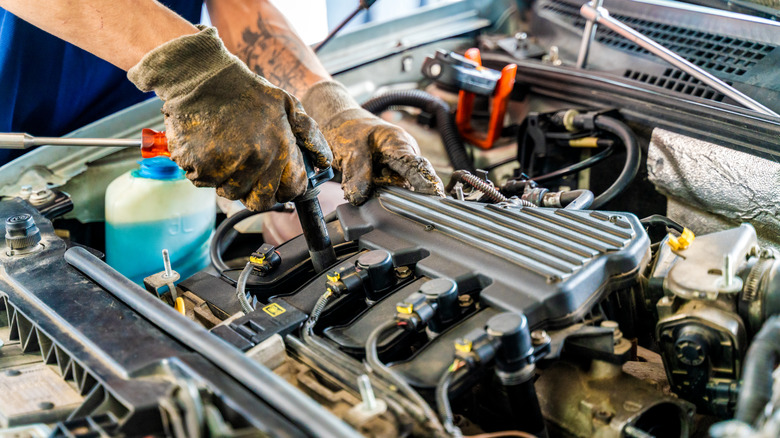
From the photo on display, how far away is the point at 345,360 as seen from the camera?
3.50 ft

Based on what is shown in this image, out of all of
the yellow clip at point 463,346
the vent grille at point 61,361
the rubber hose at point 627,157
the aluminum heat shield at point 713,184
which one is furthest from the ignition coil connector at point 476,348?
the aluminum heat shield at point 713,184

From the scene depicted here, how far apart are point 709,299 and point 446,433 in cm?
49

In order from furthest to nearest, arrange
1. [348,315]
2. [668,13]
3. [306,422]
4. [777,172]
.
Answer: [668,13]
[777,172]
[348,315]
[306,422]

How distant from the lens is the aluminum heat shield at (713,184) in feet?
5.28

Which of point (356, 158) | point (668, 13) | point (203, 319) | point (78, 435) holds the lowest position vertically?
point (203, 319)

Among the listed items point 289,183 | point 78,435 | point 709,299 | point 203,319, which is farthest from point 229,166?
point 709,299

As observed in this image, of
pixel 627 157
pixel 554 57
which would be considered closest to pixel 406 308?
pixel 627 157

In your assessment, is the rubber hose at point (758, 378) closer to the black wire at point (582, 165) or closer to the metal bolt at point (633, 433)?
the metal bolt at point (633, 433)

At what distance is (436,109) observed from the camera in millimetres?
2344

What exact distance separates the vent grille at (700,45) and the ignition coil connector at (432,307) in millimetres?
1238

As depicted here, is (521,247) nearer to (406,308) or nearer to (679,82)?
(406,308)

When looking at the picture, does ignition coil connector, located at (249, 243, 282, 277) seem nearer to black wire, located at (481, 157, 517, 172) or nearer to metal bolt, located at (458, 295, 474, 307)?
metal bolt, located at (458, 295, 474, 307)

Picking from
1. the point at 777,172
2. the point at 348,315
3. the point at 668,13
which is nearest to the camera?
the point at 348,315

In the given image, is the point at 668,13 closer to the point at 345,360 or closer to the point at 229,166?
the point at 229,166
